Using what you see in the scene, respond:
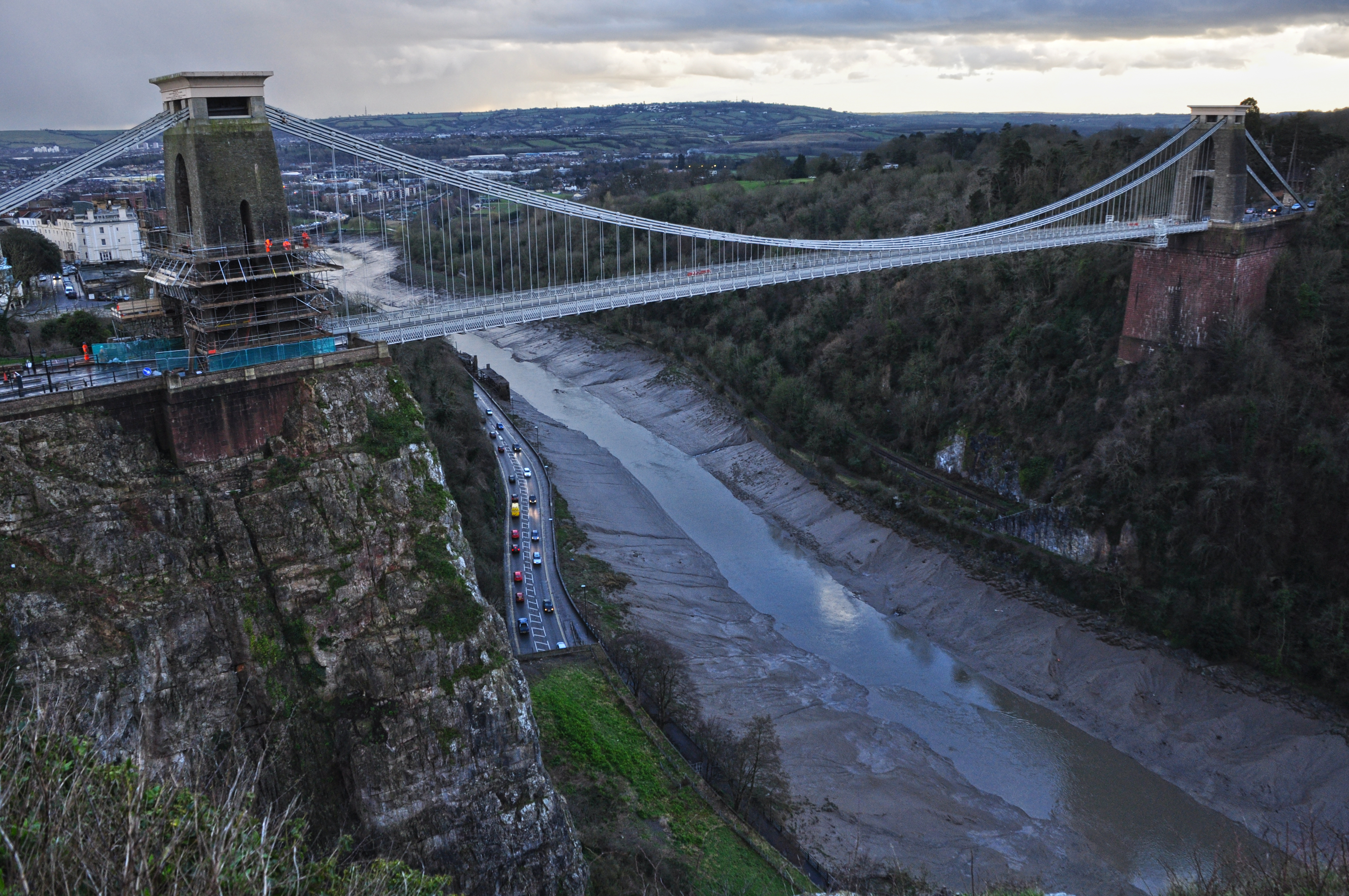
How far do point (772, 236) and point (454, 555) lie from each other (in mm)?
38851

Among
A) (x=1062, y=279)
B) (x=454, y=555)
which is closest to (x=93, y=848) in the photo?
(x=454, y=555)

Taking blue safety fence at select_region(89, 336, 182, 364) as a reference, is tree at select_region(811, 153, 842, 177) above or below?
above

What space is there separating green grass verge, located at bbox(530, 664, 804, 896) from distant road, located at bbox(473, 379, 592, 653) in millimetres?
2734

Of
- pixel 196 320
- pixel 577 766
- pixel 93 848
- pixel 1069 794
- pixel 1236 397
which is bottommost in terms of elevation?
pixel 1069 794

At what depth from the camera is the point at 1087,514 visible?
26.3 metres

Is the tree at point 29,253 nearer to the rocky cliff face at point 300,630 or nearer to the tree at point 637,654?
the rocky cliff face at point 300,630

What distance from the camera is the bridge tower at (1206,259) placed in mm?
27844

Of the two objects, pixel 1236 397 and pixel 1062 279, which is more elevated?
pixel 1062 279

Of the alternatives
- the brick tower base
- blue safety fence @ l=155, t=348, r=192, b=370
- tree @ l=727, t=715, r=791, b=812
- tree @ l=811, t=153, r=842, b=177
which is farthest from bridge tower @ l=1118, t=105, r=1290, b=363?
tree @ l=811, t=153, r=842, b=177

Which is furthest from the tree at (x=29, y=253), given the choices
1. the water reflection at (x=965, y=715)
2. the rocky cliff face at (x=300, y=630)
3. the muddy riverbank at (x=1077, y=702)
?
the water reflection at (x=965, y=715)

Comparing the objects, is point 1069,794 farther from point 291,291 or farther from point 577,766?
point 291,291

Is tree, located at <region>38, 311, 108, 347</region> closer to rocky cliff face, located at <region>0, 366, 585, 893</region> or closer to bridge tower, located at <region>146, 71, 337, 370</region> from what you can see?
bridge tower, located at <region>146, 71, 337, 370</region>

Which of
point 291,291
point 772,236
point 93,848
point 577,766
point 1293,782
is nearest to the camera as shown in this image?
point 93,848

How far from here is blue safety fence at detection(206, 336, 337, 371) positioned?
14758 millimetres
